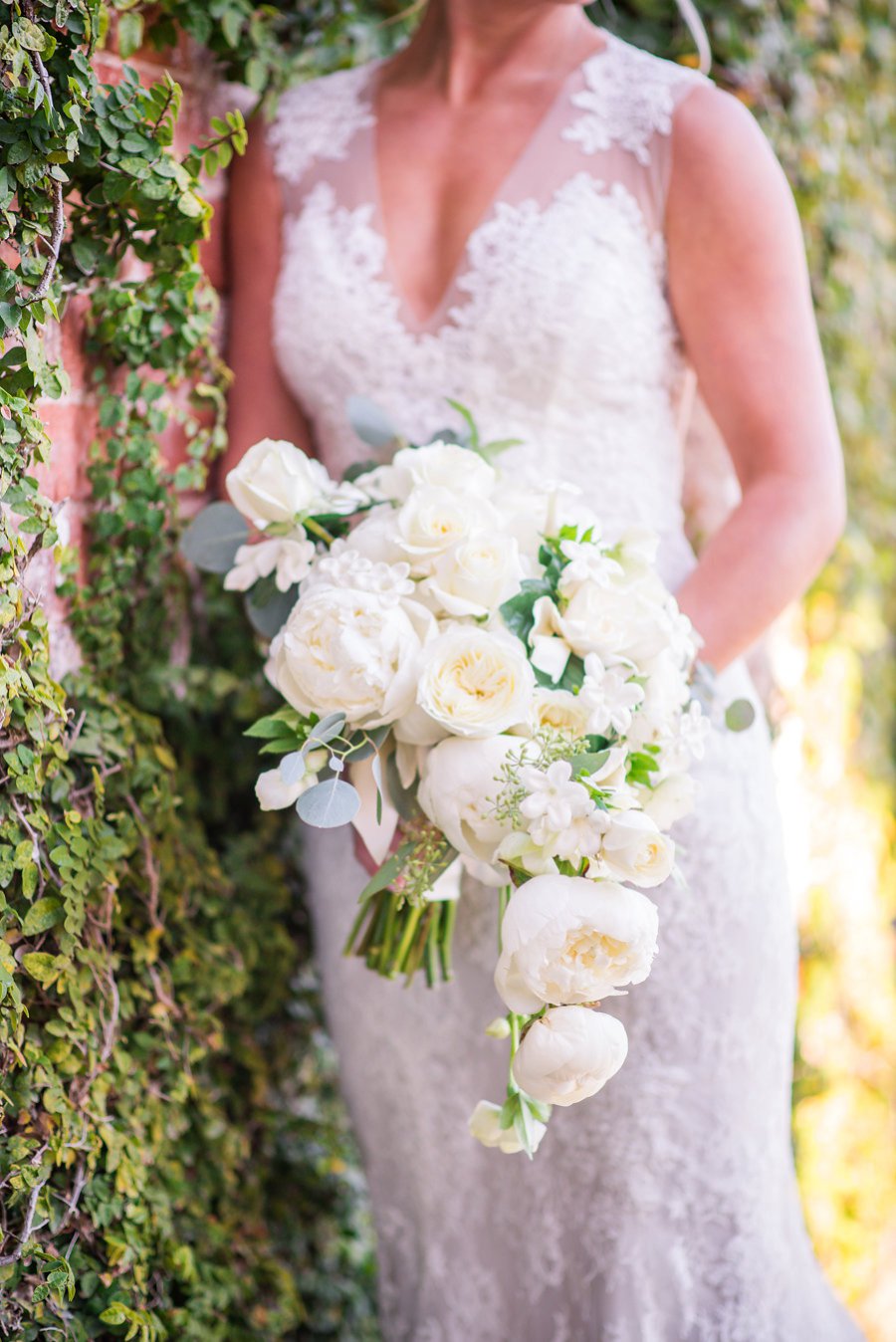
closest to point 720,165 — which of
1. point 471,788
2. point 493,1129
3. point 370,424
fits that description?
point 370,424

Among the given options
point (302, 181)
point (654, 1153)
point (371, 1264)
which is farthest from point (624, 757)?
point (371, 1264)

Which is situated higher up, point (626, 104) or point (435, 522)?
point (626, 104)

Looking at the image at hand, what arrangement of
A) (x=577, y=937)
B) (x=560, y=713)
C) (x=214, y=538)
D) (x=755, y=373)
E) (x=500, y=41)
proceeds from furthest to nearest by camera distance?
(x=500, y=41) < (x=755, y=373) < (x=214, y=538) < (x=560, y=713) < (x=577, y=937)

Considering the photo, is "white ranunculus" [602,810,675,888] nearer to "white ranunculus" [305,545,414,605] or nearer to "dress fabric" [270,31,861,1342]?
"white ranunculus" [305,545,414,605]

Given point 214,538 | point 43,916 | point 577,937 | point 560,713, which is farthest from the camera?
point 214,538

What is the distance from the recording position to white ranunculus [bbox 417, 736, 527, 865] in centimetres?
115

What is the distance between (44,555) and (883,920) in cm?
233

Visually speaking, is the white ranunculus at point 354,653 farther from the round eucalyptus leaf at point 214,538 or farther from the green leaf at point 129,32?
the green leaf at point 129,32

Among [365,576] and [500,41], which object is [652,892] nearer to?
[365,576]

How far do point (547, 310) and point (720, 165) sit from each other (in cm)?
29

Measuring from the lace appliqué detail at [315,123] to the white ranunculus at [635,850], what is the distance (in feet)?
3.67

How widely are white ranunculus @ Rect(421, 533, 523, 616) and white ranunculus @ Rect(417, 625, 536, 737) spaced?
5 cm

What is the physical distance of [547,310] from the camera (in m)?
1.58

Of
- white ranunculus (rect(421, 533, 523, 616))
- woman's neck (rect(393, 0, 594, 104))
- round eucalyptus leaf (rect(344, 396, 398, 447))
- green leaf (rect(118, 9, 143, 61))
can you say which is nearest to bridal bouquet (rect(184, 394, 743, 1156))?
white ranunculus (rect(421, 533, 523, 616))
